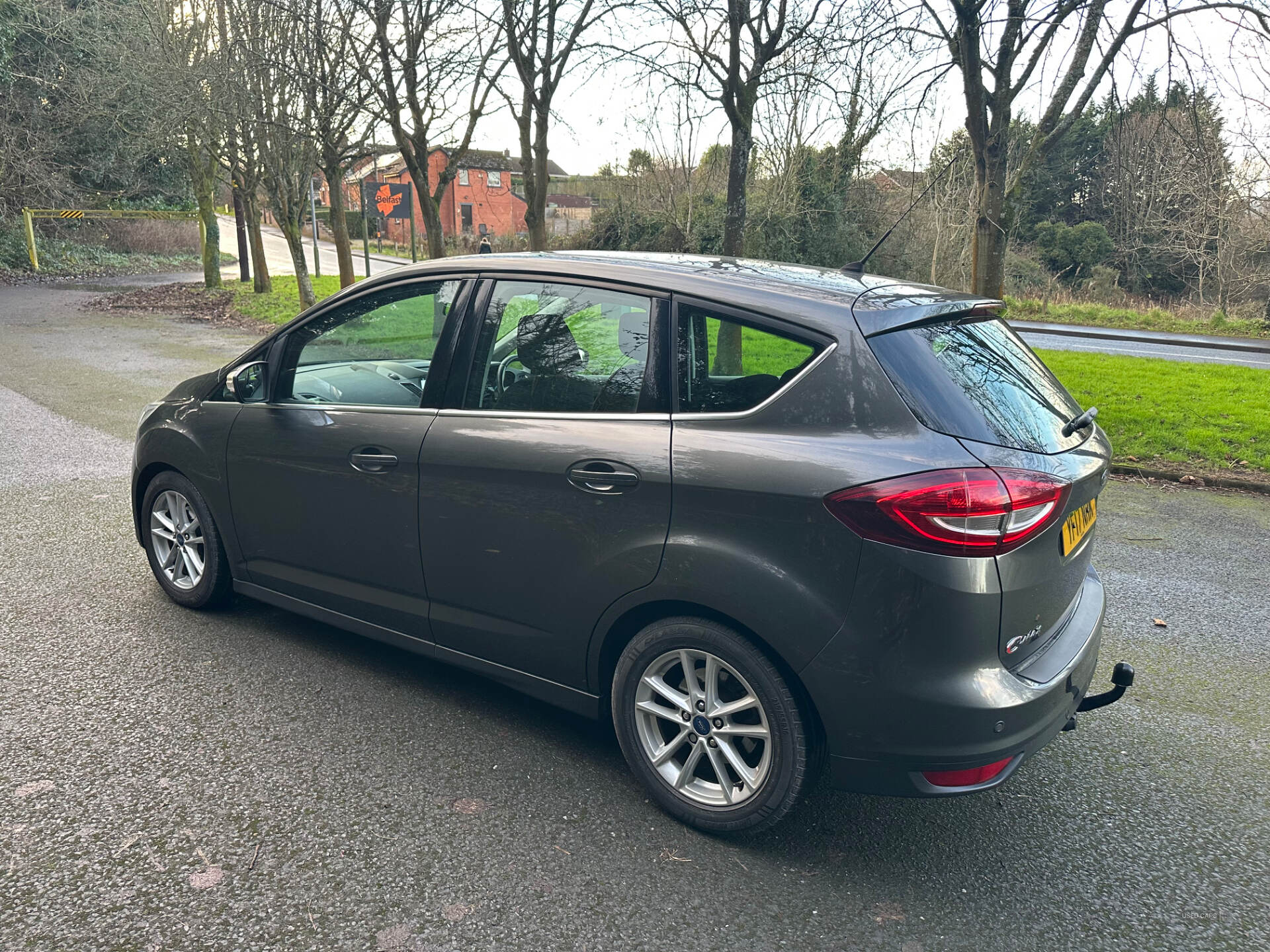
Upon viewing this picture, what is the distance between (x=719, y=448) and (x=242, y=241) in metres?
31.0

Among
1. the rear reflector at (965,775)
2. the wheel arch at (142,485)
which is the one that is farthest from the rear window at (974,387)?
the wheel arch at (142,485)

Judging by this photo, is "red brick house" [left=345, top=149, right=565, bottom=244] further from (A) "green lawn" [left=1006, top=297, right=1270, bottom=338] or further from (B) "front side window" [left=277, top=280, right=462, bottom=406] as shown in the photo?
(B) "front side window" [left=277, top=280, right=462, bottom=406]

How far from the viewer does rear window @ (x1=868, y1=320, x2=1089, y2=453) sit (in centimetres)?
259

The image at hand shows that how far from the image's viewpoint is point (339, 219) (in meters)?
18.8

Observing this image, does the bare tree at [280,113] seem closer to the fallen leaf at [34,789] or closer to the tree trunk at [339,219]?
the tree trunk at [339,219]

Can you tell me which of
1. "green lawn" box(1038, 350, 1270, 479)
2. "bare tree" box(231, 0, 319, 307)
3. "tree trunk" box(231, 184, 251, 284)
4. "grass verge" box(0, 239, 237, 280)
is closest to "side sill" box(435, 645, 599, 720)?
"green lawn" box(1038, 350, 1270, 479)

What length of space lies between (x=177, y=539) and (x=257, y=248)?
2212 cm

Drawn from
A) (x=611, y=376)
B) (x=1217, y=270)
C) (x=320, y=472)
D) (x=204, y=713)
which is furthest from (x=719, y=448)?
(x=1217, y=270)

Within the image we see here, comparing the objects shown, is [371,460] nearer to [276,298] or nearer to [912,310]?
[912,310]

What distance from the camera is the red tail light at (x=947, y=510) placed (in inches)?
95.0

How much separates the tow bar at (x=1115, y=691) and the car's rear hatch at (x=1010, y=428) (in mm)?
305

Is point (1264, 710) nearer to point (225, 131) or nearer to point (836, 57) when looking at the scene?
point (836, 57)

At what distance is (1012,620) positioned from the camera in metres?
2.53

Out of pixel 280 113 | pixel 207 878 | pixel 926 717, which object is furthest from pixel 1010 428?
pixel 280 113
